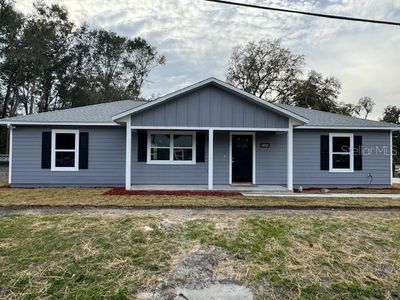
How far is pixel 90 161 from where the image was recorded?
12234mm

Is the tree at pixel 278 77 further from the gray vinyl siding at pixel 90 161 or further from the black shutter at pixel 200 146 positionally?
the gray vinyl siding at pixel 90 161

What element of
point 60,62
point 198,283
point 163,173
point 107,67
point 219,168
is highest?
point 107,67

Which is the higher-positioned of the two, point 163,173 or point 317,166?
point 317,166

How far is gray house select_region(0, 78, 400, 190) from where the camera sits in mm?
11109

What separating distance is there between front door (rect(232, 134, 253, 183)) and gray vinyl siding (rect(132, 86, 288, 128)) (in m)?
1.56

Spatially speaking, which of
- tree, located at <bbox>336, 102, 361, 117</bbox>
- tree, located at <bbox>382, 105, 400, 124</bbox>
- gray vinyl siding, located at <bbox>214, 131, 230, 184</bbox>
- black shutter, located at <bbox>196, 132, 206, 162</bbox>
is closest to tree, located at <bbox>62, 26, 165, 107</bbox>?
tree, located at <bbox>336, 102, 361, 117</bbox>

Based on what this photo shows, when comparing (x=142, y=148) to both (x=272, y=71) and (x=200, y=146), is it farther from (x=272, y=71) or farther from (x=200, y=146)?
(x=272, y=71)

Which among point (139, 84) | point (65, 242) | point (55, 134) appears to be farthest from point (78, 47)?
point (65, 242)

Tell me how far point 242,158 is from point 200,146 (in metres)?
1.70

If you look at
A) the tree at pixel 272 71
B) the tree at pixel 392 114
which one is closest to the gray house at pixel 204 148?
the tree at pixel 272 71

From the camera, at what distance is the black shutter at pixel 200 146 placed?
12.3 metres

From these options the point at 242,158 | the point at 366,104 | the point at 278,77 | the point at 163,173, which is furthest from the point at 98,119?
the point at 366,104

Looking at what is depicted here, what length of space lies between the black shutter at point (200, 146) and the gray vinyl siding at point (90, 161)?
9.14ft

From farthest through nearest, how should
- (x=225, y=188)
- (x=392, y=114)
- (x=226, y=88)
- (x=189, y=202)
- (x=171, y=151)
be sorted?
(x=392, y=114) → (x=171, y=151) → (x=225, y=188) → (x=226, y=88) → (x=189, y=202)
